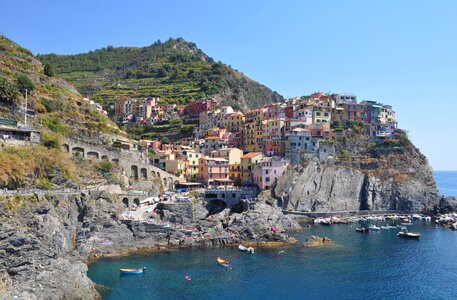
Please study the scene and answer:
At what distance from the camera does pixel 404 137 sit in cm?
10194

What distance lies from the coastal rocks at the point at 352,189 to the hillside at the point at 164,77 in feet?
171

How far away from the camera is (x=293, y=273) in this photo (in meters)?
48.7

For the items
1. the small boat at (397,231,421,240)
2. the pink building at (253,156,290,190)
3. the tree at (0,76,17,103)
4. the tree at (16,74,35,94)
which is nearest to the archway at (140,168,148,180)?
the pink building at (253,156,290,190)

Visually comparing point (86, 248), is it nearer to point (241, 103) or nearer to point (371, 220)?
point (371, 220)

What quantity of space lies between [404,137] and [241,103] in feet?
178

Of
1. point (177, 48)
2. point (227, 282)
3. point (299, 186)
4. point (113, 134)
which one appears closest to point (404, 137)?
point (299, 186)

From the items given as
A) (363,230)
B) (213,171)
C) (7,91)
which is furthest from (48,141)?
(363,230)

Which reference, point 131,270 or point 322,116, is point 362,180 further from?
point 131,270

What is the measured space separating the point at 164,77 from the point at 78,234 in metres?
110

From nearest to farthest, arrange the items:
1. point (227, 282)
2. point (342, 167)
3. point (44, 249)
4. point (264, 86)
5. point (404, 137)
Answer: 1. point (44, 249)
2. point (227, 282)
3. point (342, 167)
4. point (404, 137)
5. point (264, 86)

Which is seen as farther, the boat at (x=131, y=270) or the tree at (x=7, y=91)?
the tree at (x=7, y=91)

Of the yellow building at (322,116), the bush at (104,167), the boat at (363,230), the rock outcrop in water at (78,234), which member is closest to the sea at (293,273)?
the rock outcrop in water at (78,234)

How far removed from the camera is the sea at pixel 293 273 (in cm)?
4259

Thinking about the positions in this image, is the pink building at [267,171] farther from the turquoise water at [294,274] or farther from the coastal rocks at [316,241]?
the turquoise water at [294,274]
